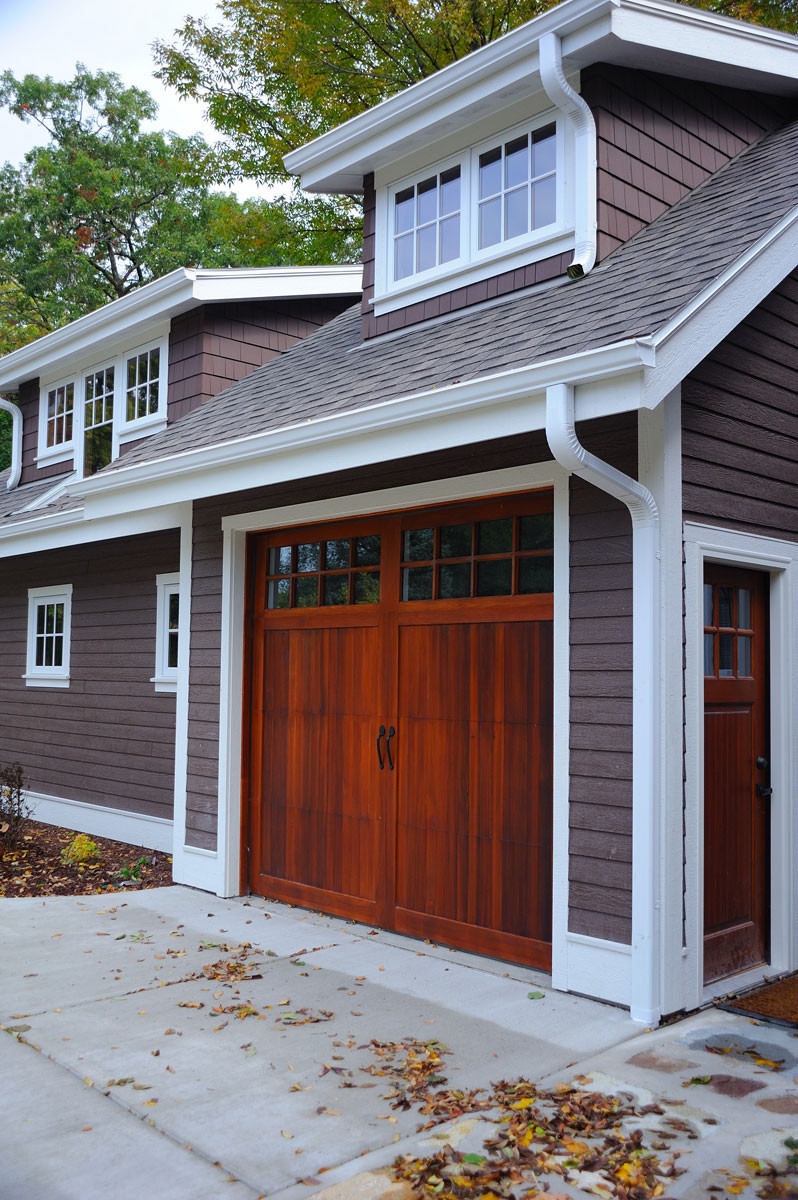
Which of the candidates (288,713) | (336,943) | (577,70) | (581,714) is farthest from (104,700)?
(577,70)

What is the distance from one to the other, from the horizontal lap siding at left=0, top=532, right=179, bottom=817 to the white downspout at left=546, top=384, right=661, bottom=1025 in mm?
5275

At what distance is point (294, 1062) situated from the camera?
13.1ft

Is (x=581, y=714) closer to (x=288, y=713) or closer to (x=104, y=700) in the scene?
(x=288, y=713)

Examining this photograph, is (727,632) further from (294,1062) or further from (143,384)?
(143,384)

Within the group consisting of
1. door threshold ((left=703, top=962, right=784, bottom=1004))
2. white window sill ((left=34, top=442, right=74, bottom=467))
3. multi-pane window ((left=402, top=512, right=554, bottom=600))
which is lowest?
door threshold ((left=703, top=962, right=784, bottom=1004))

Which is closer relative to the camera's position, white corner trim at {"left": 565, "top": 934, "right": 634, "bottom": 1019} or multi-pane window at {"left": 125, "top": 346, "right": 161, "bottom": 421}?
white corner trim at {"left": 565, "top": 934, "right": 634, "bottom": 1019}

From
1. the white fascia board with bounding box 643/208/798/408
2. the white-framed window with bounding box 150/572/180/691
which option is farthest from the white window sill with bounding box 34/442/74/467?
the white fascia board with bounding box 643/208/798/408

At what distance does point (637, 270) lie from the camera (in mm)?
5184

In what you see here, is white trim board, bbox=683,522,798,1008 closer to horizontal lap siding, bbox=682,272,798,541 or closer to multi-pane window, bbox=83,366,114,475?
horizontal lap siding, bbox=682,272,798,541

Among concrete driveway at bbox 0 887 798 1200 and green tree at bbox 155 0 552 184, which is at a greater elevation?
green tree at bbox 155 0 552 184

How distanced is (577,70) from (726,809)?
4.39 m

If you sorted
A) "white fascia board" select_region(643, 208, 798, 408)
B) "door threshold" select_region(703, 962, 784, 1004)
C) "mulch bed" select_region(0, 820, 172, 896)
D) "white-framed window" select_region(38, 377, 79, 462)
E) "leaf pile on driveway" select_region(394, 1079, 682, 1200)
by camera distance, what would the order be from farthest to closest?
"white-framed window" select_region(38, 377, 79, 462)
"mulch bed" select_region(0, 820, 172, 896)
"door threshold" select_region(703, 962, 784, 1004)
"white fascia board" select_region(643, 208, 798, 408)
"leaf pile on driveway" select_region(394, 1079, 682, 1200)

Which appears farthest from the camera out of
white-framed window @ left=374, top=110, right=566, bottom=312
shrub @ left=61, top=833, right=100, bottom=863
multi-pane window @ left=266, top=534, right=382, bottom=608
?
shrub @ left=61, top=833, right=100, bottom=863

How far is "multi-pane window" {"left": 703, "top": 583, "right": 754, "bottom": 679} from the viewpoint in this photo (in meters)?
5.05
